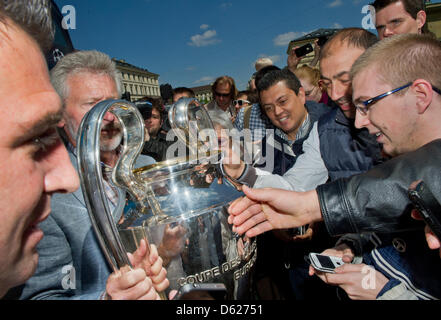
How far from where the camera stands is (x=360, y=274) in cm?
121

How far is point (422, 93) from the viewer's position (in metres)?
1.45

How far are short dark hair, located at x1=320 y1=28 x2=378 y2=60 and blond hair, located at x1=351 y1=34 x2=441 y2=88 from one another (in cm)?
77

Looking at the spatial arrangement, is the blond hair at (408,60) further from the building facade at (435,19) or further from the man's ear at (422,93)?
the building facade at (435,19)

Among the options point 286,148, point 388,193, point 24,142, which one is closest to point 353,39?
point 286,148

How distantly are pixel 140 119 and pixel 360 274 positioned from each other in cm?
117

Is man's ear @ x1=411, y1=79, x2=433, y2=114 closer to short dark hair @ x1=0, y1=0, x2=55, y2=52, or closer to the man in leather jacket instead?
the man in leather jacket

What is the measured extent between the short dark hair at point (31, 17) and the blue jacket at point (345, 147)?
2.09 m

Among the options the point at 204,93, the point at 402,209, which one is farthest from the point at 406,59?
the point at 204,93

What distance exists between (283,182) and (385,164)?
0.89 m

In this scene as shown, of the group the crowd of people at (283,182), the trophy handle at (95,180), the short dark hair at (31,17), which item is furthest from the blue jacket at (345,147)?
the short dark hair at (31,17)

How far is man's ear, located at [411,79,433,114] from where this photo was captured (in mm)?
1416

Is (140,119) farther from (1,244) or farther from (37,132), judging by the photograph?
(1,244)

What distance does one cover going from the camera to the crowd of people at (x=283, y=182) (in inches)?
22.7

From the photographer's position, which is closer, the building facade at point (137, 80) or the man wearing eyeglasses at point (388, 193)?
the man wearing eyeglasses at point (388, 193)
